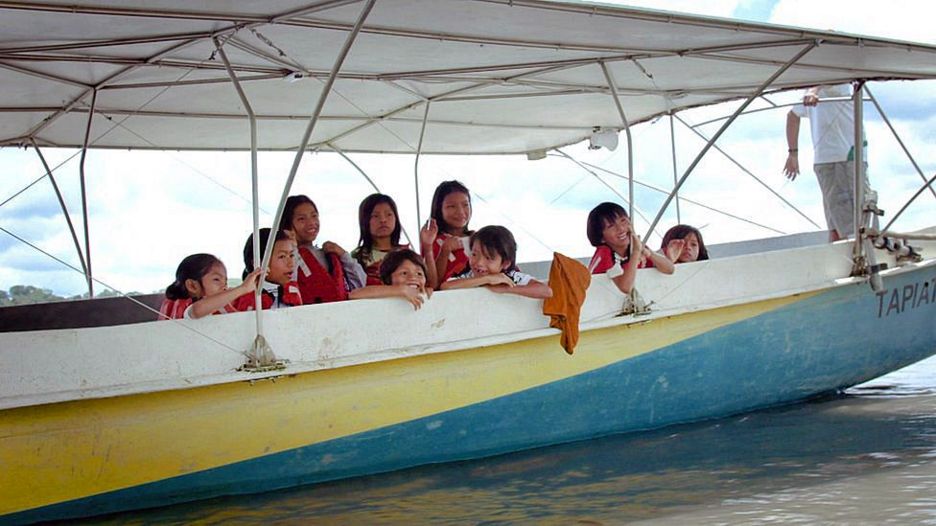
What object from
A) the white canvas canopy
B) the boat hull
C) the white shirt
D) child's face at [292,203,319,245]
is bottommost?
the boat hull

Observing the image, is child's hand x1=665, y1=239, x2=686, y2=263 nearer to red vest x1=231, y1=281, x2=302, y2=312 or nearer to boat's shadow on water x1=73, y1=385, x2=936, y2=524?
boat's shadow on water x1=73, y1=385, x2=936, y2=524

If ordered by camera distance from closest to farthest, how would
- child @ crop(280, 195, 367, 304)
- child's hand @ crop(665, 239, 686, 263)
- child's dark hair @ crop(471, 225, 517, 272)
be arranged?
child's dark hair @ crop(471, 225, 517, 272), child @ crop(280, 195, 367, 304), child's hand @ crop(665, 239, 686, 263)

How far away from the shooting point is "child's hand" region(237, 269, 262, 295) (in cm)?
444

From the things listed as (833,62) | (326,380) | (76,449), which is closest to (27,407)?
(76,449)

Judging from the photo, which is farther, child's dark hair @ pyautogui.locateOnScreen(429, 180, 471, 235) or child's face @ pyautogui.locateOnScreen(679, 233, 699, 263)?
child's face @ pyautogui.locateOnScreen(679, 233, 699, 263)

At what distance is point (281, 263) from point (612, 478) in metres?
1.91

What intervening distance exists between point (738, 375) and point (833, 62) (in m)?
1.98

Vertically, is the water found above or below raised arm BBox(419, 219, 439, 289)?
below

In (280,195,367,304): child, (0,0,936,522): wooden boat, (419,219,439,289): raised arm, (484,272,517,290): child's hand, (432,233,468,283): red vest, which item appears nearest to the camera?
(0,0,936,522): wooden boat

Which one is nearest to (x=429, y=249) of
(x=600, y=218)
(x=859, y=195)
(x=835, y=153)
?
(x=600, y=218)

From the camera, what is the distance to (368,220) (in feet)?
19.2

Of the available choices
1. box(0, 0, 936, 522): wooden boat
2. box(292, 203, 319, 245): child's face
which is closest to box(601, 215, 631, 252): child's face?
box(0, 0, 936, 522): wooden boat

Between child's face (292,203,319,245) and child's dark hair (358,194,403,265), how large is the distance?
0.32 meters

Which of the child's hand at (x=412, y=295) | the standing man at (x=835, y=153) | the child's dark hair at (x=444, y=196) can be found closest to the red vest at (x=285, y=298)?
the child's hand at (x=412, y=295)
